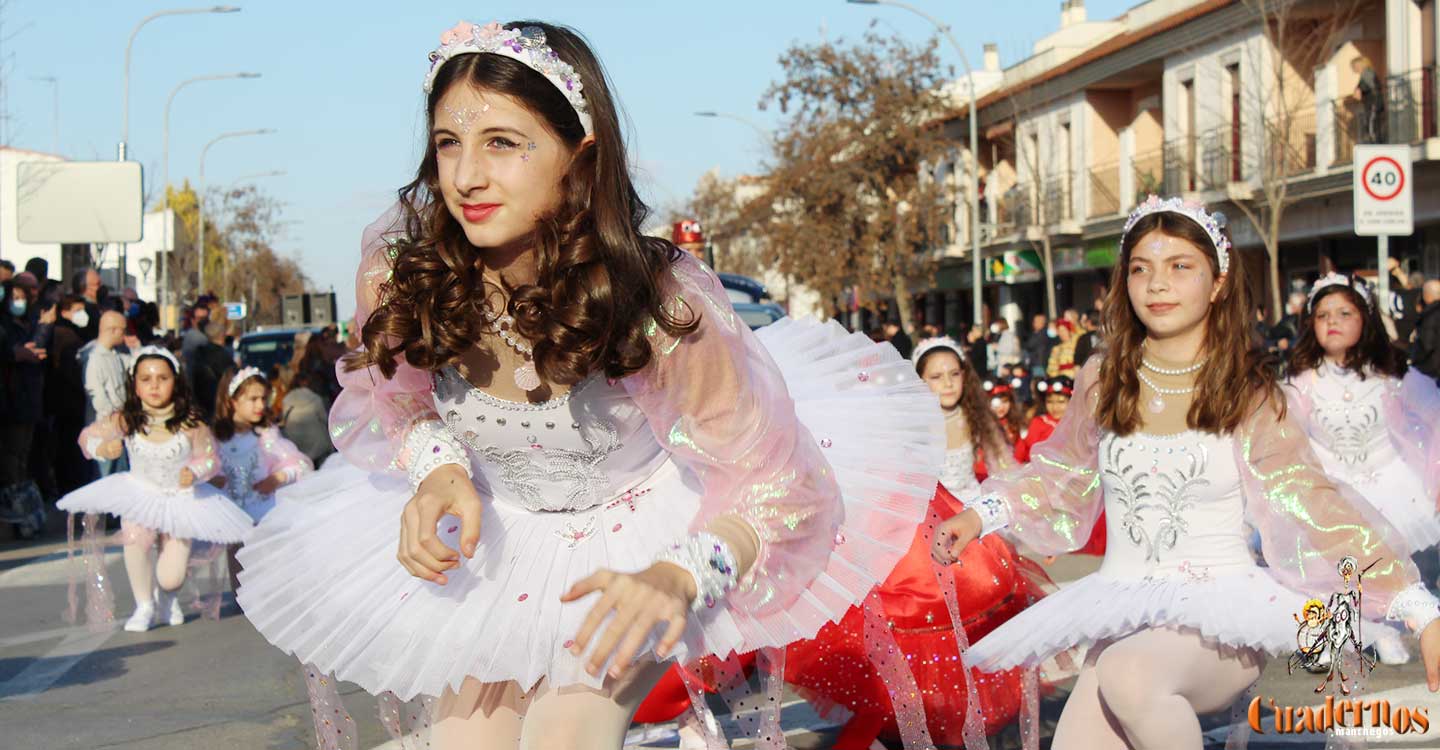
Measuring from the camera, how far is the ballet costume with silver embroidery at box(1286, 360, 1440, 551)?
773 cm

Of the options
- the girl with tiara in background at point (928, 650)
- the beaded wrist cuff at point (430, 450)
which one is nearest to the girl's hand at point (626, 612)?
the beaded wrist cuff at point (430, 450)

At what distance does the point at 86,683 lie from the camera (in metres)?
7.73

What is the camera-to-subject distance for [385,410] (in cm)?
376

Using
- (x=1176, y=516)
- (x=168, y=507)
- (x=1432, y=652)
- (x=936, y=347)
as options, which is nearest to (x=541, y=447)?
(x=1176, y=516)

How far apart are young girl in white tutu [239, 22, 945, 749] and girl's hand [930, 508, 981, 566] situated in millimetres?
964

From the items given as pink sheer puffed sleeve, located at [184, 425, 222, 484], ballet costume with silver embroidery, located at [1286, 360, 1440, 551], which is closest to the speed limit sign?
ballet costume with silver embroidery, located at [1286, 360, 1440, 551]

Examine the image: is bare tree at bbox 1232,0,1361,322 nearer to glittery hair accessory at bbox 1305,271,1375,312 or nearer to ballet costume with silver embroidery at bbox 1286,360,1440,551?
glittery hair accessory at bbox 1305,271,1375,312

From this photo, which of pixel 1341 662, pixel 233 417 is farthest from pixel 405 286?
pixel 233 417

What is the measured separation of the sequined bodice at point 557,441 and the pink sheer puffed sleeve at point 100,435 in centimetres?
693

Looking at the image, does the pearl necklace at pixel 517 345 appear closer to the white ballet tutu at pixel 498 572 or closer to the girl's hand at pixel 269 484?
the white ballet tutu at pixel 498 572

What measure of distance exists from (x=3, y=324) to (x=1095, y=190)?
31773mm

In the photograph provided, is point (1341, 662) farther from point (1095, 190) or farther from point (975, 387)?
point (1095, 190)

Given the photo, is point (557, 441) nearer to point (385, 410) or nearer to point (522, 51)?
point (385, 410)

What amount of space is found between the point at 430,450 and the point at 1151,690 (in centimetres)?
191
